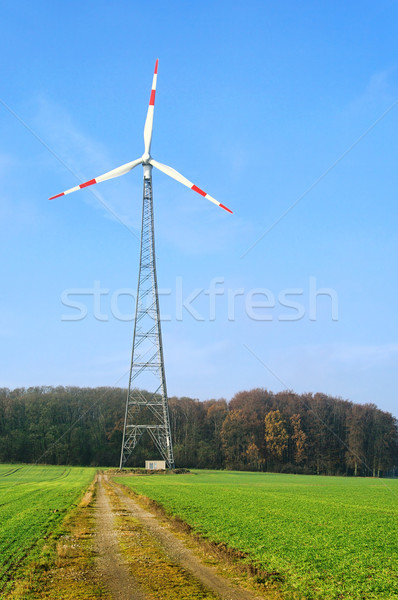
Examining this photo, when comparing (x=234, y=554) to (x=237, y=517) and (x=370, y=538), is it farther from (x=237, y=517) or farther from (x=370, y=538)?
(x=237, y=517)

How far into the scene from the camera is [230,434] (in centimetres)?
11812

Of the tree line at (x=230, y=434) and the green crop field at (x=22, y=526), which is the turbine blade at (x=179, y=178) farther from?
the tree line at (x=230, y=434)

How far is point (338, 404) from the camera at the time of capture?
430 ft

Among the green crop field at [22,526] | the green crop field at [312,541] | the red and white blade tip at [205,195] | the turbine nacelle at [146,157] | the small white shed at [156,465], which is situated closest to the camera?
the green crop field at [312,541]

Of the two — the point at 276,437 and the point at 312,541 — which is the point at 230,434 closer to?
the point at 276,437

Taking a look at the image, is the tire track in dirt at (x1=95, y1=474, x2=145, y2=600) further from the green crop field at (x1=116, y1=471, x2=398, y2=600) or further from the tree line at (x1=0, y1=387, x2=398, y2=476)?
the tree line at (x1=0, y1=387, x2=398, y2=476)

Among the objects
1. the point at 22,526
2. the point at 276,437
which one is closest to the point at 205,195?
the point at 22,526

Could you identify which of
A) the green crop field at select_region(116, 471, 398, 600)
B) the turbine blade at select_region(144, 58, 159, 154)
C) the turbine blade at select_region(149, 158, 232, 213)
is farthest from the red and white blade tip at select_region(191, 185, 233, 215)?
the green crop field at select_region(116, 471, 398, 600)

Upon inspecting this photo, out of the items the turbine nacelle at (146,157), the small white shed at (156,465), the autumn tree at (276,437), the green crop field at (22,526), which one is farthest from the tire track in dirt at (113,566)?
the autumn tree at (276,437)

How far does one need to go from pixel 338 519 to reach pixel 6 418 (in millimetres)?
103826

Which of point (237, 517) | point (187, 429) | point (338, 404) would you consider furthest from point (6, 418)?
point (237, 517)

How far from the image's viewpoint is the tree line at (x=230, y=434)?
Result: 11144 cm

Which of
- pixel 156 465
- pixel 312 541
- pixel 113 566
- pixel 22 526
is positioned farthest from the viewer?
pixel 156 465

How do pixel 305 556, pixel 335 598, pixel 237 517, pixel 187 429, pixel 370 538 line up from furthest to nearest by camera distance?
pixel 187 429, pixel 237 517, pixel 370 538, pixel 305 556, pixel 335 598
